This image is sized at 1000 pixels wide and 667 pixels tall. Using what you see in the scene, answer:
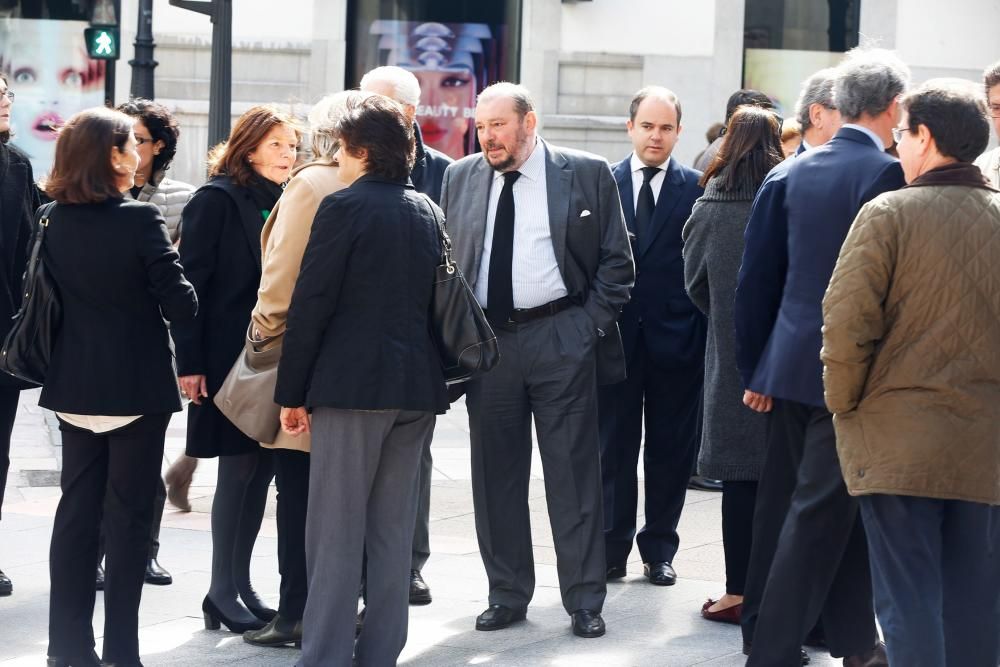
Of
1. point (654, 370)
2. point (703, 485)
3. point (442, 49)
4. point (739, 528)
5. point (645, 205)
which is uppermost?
point (442, 49)

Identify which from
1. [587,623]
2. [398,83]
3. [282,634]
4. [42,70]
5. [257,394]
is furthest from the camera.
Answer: [42,70]

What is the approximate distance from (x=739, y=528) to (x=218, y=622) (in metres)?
2.01

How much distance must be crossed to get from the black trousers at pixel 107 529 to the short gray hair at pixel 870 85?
7.99ft

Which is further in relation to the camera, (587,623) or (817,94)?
(587,623)

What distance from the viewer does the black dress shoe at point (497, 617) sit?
5734 mm

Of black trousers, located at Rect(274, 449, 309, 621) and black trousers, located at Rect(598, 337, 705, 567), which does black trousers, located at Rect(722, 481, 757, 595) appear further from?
black trousers, located at Rect(274, 449, 309, 621)

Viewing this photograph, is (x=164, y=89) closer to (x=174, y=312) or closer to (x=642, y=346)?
(x=642, y=346)

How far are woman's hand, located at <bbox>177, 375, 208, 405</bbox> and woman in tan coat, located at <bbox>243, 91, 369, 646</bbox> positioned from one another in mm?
437

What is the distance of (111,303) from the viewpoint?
4.88 m

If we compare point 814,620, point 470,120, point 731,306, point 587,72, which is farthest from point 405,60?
point 814,620

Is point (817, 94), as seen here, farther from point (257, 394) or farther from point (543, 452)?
point (257, 394)

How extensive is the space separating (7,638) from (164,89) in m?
11.3

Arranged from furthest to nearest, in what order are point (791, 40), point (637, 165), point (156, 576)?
1. point (791, 40)
2. point (637, 165)
3. point (156, 576)

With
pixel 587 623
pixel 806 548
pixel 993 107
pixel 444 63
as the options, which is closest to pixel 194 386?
pixel 587 623
